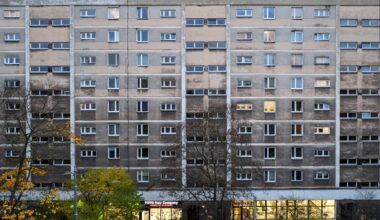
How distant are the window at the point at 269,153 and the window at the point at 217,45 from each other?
35.1ft

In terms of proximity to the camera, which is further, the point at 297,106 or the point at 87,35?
the point at 297,106

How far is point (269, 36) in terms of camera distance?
4762 cm

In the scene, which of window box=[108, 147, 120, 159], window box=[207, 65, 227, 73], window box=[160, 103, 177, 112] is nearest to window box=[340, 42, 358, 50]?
window box=[207, 65, 227, 73]

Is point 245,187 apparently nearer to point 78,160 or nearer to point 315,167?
point 315,167

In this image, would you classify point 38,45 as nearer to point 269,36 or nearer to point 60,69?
point 60,69

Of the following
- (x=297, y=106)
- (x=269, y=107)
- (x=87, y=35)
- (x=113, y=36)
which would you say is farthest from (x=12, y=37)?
(x=297, y=106)

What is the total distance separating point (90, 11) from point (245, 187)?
22437 millimetres

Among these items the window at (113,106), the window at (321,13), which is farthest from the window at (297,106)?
the window at (113,106)

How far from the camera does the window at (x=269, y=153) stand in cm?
4803

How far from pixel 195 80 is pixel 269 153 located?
33.1 feet

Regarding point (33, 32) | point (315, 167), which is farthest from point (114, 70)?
point (315, 167)

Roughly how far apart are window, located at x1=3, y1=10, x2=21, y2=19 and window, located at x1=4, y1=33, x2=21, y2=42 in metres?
1.60

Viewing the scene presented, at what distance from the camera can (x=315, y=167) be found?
48.2 meters

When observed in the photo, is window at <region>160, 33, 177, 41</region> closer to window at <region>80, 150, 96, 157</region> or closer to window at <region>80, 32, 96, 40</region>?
window at <region>80, 32, 96, 40</region>
